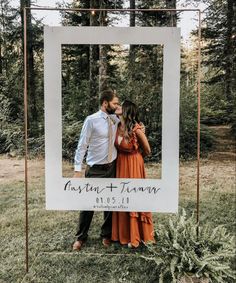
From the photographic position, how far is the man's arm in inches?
127

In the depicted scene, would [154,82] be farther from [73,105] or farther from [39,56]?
[39,56]

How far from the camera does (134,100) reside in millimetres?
3242

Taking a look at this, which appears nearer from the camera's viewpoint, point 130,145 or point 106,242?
point 130,145

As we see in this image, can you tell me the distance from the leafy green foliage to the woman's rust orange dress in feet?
0.90

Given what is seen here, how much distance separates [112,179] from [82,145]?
360 mm

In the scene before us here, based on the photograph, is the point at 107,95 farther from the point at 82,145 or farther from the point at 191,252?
the point at 191,252

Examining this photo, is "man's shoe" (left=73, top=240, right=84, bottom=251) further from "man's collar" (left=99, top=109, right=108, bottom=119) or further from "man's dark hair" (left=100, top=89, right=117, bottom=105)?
"man's dark hair" (left=100, top=89, right=117, bottom=105)

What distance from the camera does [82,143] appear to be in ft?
10.6

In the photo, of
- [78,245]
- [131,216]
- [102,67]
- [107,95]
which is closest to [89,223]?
[78,245]

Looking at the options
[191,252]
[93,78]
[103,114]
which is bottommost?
[191,252]

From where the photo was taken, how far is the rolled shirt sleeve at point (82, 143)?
3.23 m

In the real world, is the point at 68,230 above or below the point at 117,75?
below

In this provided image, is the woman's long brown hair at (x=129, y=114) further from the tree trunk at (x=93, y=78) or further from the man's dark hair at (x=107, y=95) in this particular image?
the tree trunk at (x=93, y=78)

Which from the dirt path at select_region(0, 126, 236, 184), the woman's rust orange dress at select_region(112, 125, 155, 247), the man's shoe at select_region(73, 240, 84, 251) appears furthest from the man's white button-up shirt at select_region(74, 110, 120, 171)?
the dirt path at select_region(0, 126, 236, 184)
